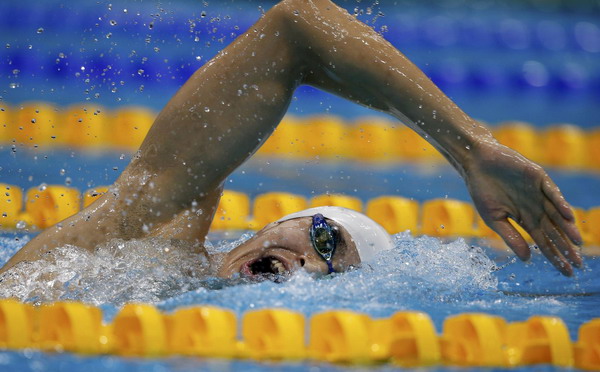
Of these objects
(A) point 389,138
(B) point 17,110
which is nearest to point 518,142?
(A) point 389,138

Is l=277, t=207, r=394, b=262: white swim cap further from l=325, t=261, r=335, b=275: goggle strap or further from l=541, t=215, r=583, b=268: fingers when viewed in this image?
l=541, t=215, r=583, b=268: fingers

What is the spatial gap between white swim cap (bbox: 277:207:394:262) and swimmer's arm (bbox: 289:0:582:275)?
37cm

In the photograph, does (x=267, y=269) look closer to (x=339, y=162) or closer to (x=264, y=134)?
(x=264, y=134)

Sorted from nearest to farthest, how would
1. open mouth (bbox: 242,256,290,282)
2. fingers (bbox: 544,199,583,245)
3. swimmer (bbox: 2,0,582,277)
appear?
fingers (bbox: 544,199,583,245) → swimmer (bbox: 2,0,582,277) → open mouth (bbox: 242,256,290,282)

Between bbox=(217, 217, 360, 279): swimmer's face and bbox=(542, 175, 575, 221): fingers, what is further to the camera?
bbox=(217, 217, 360, 279): swimmer's face

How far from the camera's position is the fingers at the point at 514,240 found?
1.92 m

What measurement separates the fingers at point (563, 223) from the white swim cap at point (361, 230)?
60cm

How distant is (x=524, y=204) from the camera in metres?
1.91

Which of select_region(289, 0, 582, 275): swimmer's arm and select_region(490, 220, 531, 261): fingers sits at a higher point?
select_region(289, 0, 582, 275): swimmer's arm

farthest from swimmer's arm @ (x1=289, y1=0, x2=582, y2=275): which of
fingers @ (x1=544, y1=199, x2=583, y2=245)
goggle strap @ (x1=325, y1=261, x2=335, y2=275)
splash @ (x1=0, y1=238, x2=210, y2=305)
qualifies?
splash @ (x1=0, y1=238, x2=210, y2=305)

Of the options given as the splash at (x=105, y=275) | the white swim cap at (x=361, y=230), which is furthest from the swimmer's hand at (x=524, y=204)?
the splash at (x=105, y=275)

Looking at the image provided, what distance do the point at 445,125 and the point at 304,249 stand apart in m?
0.53

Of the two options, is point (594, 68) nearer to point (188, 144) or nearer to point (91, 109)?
point (91, 109)

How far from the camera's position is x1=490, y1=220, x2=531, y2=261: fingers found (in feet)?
6.29
